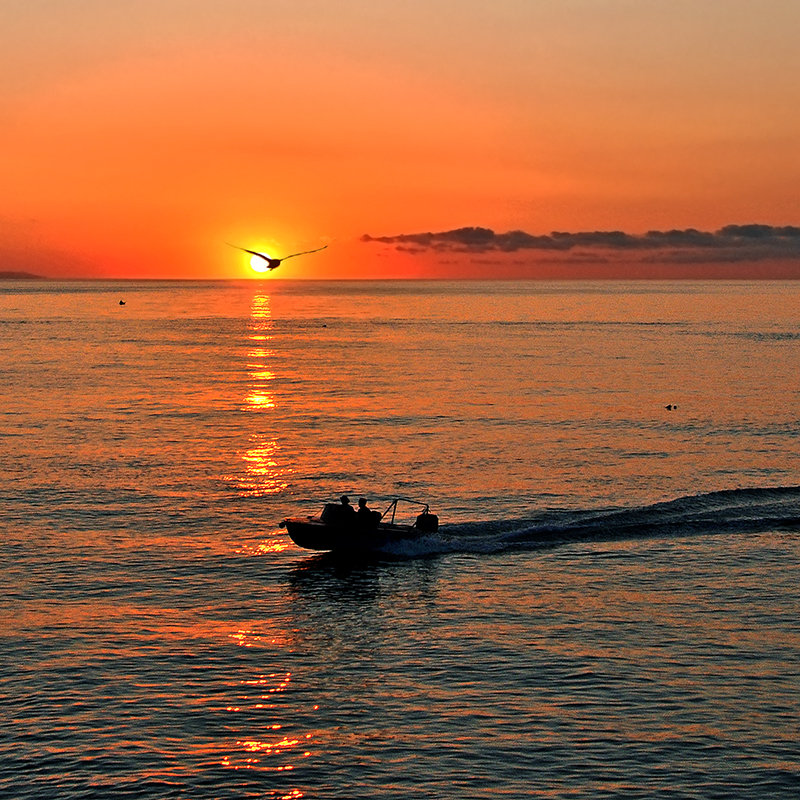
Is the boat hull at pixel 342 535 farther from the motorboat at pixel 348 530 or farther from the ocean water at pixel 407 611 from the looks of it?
the ocean water at pixel 407 611

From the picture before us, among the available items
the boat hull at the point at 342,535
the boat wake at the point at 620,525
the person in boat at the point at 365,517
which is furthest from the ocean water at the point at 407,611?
the person in boat at the point at 365,517

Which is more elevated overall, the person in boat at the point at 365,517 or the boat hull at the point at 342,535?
the person in boat at the point at 365,517

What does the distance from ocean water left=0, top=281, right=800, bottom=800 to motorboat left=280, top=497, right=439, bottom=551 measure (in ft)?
2.68

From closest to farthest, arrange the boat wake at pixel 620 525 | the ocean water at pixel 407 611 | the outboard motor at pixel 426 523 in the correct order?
the ocean water at pixel 407 611, the outboard motor at pixel 426 523, the boat wake at pixel 620 525

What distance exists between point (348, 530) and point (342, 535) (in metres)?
0.34

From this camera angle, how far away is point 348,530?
47.8m

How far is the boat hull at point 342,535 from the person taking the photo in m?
47.9

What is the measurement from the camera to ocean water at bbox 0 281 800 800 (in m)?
28.7

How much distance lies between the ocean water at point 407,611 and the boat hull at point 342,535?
0.77m

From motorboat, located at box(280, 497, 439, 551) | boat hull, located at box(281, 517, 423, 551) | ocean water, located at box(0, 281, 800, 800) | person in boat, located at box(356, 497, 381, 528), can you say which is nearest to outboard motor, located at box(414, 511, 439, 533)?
motorboat, located at box(280, 497, 439, 551)

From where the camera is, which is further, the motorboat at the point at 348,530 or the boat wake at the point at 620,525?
the boat wake at the point at 620,525

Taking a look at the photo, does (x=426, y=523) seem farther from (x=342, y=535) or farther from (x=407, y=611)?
(x=407, y=611)

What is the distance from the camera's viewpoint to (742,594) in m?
42.3

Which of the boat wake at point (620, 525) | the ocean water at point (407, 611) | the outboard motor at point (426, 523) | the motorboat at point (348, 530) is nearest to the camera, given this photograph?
the ocean water at point (407, 611)
